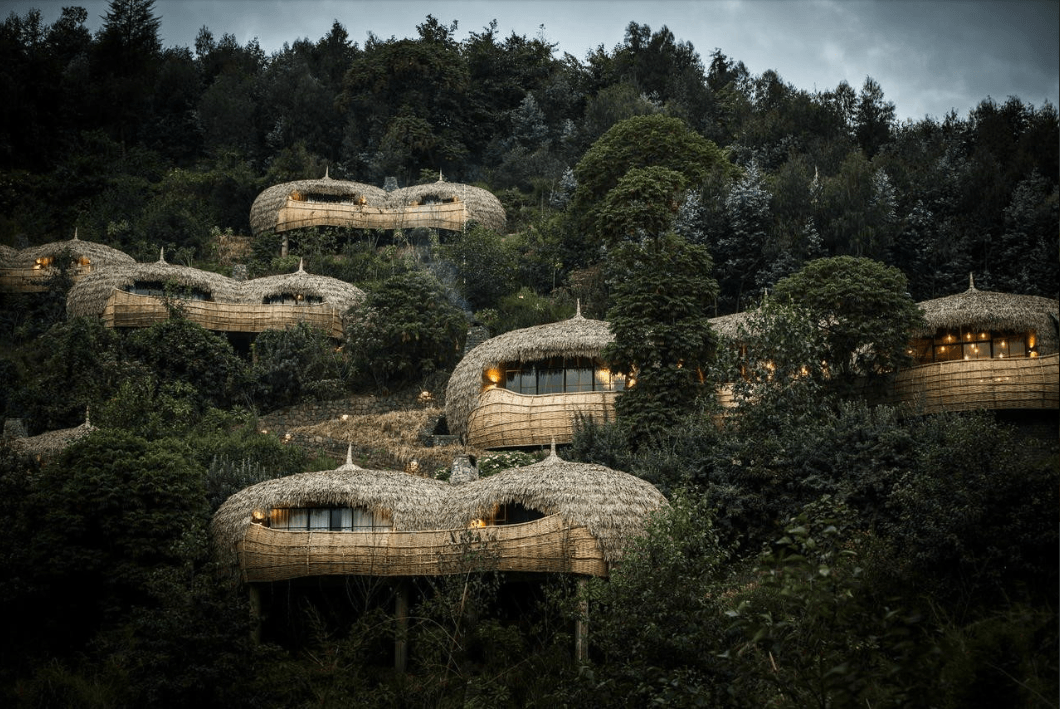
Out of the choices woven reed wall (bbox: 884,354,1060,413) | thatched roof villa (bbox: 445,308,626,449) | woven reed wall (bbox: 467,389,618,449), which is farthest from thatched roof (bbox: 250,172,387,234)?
woven reed wall (bbox: 884,354,1060,413)

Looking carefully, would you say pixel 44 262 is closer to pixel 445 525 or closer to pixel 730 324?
pixel 730 324

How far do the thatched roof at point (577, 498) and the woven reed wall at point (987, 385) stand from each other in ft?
23.6

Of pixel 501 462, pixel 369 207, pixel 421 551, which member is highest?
pixel 369 207

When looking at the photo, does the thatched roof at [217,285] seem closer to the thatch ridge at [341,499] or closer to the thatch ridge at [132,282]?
the thatch ridge at [132,282]

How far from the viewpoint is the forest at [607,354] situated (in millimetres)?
Answer: 13664

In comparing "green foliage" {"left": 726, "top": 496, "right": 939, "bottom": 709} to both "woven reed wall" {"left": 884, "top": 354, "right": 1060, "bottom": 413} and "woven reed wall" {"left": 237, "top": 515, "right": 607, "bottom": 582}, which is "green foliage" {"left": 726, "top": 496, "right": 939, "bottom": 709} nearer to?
"woven reed wall" {"left": 237, "top": 515, "right": 607, "bottom": 582}

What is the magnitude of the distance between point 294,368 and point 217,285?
→ 187 inches

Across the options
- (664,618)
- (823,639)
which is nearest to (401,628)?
(664,618)

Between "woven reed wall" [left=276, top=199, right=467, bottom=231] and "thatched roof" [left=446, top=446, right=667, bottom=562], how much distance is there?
21079mm

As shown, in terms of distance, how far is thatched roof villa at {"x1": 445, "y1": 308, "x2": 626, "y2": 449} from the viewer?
2317cm

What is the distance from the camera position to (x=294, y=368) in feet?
98.5

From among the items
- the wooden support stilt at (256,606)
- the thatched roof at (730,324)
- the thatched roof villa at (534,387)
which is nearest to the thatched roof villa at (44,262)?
the thatched roof villa at (534,387)

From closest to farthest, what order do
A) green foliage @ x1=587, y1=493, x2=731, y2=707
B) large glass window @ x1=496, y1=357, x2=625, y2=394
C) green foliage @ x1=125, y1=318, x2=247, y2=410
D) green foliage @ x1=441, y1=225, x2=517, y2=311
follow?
green foliage @ x1=587, y1=493, x2=731, y2=707, large glass window @ x1=496, y1=357, x2=625, y2=394, green foliage @ x1=125, y1=318, x2=247, y2=410, green foliage @ x1=441, y1=225, x2=517, y2=311

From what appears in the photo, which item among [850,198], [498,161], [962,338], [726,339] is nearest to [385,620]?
[726,339]
